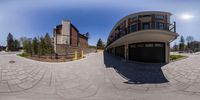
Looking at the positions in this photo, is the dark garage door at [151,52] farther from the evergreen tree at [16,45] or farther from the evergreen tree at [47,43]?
the evergreen tree at [16,45]

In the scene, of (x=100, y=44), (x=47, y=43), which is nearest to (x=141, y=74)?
(x=47, y=43)

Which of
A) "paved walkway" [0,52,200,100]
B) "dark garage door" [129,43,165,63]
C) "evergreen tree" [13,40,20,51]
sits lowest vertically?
"paved walkway" [0,52,200,100]

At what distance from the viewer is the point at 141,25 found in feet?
42.7

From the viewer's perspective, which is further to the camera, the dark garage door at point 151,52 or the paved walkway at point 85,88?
the dark garage door at point 151,52

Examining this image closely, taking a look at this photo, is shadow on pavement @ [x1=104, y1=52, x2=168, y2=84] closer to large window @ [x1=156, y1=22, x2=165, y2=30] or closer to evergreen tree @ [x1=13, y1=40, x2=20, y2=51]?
large window @ [x1=156, y1=22, x2=165, y2=30]

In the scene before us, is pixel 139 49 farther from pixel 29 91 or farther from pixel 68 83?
pixel 29 91

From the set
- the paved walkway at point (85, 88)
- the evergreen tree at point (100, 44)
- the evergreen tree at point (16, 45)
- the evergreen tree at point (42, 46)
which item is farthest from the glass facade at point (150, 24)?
the evergreen tree at point (100, 44)

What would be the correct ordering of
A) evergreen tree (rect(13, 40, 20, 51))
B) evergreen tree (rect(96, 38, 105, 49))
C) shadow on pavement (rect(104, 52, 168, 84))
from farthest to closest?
evergreen tree (rect(96, 38, 105, 49))
evergreen tree (rect(13, 40, 20, 51))
shadow on pavement (rect(104, 52, 168, 84))

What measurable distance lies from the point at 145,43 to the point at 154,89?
8.55 m

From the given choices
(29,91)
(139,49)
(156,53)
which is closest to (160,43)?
(156,53)

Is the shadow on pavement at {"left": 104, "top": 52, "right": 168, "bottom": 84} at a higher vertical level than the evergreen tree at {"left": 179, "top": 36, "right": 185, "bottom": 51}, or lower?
lower

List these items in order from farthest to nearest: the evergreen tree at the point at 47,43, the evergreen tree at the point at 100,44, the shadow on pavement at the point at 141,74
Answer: the evergreen tree at the point at 100,44 < the evergreen tree at the point at 47,43 < the shadow on pavement at the point at 141,74

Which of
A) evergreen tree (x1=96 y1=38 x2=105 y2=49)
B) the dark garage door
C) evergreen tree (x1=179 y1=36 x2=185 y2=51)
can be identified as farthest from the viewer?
evergreen tree (x1=179 y1=36 x2=185 y2=51)

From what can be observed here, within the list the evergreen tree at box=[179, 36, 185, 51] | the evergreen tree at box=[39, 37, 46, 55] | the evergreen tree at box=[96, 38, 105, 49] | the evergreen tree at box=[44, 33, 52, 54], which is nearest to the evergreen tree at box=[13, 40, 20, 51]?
the evergreen tree at box=[96, 38, 105, 49]
